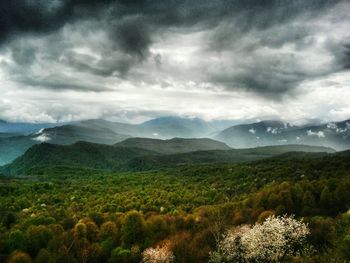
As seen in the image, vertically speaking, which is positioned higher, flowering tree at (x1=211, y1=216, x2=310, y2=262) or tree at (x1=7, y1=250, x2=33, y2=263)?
flowering tree at (x1=211, y1=216, x2=310, y2=262)

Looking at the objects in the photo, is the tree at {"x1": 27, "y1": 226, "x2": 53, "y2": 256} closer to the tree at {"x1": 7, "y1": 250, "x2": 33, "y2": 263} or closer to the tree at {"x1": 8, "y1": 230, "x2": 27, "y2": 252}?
the tree at {"x1": 8, "y1": 230, "x2": 27, "y2": 252}

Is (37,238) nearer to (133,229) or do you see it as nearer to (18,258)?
(18,258)

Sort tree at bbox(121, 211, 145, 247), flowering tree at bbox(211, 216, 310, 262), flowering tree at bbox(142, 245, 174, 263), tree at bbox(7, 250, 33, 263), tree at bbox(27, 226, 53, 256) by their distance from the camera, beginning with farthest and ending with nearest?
tree at bbox(121, 211, 145, 247) < tree at bbox(27, 226, 53, 256) < tree at bbox(7, 250, 33, 263) < flowering tree at bbox(142, 245, 174, 263) < flowering tree at bbox(211, 216, 310, 262)

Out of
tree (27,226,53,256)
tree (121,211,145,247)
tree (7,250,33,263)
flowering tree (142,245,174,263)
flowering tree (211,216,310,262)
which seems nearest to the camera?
flowering tree (211,216,310,262)

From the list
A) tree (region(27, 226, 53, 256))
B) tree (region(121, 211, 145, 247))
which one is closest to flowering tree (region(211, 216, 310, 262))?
tree (region(121, 211, 145, 247))

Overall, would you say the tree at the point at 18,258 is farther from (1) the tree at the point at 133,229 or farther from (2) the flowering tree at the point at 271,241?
(2) the flowering tree at the point at 271,241

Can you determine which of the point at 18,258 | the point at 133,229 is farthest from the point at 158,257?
the point at 18,258

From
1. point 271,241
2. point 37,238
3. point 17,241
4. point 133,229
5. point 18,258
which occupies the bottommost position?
point 18,258

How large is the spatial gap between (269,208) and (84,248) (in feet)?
260

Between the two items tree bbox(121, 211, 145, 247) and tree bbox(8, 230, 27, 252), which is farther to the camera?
tree bbox(121, 211, 145, 247)

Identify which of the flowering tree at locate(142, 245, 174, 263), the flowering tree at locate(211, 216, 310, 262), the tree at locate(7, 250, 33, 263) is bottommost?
the tree at locate(7, 250, 33, 263)

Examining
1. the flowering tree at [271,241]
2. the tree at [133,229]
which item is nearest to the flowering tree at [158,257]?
the flowering tree at [271,241]

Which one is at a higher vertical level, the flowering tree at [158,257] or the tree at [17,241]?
the flowering tree at [158,257]

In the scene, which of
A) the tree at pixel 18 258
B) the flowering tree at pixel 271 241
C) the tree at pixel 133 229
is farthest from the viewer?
the tree at pixel 133 229
